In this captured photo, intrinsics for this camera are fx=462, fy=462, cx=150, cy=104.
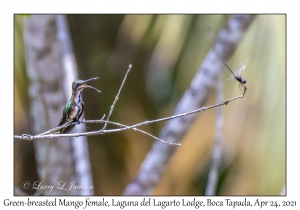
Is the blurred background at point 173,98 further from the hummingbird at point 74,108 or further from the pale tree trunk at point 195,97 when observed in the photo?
the hummingbird at point 74,108

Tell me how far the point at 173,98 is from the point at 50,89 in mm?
884

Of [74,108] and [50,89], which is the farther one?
[50,89]

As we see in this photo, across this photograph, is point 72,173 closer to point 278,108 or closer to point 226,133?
point 226,133

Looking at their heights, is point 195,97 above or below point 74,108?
above

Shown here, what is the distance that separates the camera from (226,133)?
8.05ft

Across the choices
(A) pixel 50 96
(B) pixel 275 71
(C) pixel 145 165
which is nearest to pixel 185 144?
(C) pixel 145 165

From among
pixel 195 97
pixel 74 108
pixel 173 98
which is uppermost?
pixel 173 98

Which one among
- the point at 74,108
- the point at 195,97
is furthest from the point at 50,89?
the point at 74,108

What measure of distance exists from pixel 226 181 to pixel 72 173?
915 mm

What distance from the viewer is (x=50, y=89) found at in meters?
2.08

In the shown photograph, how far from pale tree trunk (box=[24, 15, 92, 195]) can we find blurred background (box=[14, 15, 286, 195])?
0.35ft

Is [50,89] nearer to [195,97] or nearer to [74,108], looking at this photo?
[195,97]

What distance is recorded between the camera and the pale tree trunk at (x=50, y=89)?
206cm

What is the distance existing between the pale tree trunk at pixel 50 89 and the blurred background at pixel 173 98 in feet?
0.35
